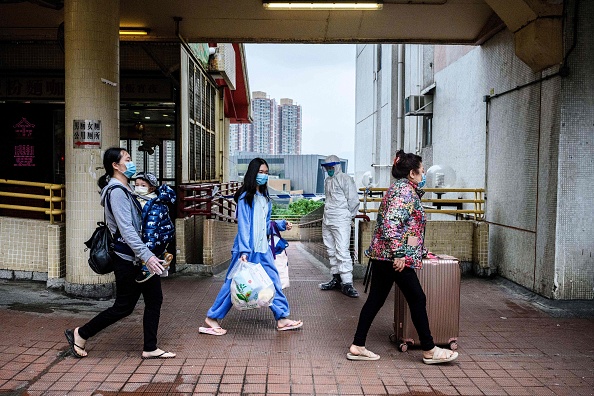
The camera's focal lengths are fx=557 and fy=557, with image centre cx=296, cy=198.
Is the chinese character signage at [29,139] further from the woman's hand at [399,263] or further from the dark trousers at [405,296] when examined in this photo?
the woman's hand at [399,263]

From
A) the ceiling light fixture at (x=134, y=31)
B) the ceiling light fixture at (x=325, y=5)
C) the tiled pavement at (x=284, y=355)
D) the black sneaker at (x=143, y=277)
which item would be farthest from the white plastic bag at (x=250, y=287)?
the ceiling light fixture at (x=134, y=31)

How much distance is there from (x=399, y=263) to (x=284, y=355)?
137cm

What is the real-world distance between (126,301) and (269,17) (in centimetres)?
583

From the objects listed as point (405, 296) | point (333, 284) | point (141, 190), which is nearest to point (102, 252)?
point (141, 190)

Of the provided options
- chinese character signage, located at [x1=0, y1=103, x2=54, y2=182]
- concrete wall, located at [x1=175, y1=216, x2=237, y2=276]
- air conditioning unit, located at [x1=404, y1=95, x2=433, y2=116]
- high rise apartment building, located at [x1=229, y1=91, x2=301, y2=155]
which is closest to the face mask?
concrete wall, located at [x1=175, y1=216, x2=237, y2=276]

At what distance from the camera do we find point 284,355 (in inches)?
200

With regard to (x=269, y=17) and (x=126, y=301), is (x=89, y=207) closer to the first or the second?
(x=126, y=301)

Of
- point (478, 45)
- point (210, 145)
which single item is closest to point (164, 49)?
point (210, 145)

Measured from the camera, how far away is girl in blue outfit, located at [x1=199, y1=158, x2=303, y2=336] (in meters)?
5.54

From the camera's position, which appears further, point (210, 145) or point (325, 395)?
point (210, 145)

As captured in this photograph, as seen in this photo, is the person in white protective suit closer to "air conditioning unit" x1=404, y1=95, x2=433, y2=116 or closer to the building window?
"air conditioning unit" x1=404, y1=95, x2=433, y2=116

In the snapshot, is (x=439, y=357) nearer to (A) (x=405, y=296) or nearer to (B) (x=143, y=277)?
(A) (x=405, y=296)

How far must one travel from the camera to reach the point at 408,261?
15.5 feet

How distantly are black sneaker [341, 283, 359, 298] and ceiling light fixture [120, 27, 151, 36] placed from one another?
5.67m
